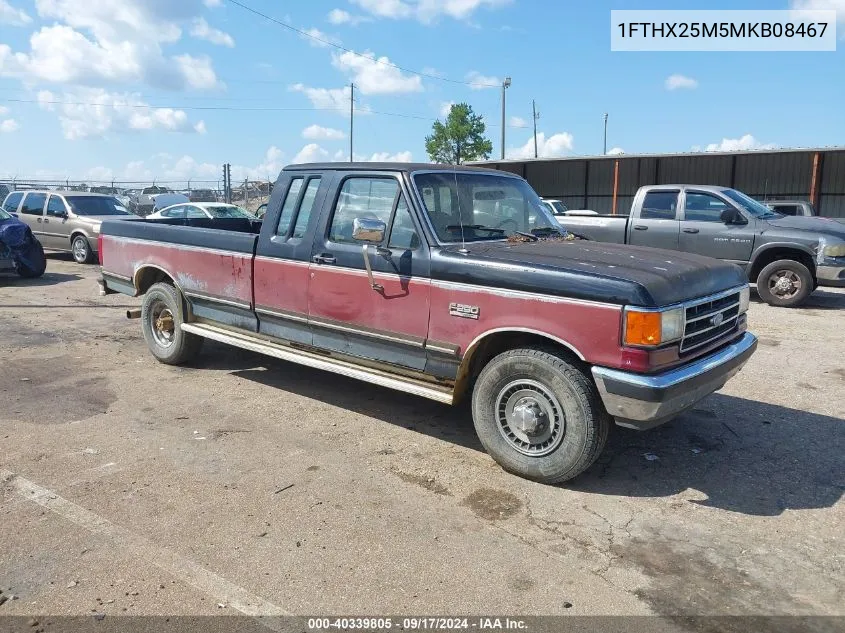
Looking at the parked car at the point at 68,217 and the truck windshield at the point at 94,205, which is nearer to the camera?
the parked car at the point at 68,217

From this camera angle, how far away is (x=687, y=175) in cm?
2803

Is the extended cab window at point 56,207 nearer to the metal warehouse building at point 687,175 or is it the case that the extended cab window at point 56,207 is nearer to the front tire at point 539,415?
the front tire at point 539,415

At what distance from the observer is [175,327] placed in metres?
6.71

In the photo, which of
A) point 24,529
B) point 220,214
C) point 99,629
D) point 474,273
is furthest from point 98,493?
point 220,214

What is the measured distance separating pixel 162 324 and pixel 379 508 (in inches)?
158

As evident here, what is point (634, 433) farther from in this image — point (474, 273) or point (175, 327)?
point (175, 327)

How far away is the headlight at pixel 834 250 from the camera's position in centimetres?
1035

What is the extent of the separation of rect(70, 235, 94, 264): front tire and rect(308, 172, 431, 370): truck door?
12.1m

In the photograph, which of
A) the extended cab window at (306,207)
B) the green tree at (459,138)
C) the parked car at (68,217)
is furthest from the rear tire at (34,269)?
the green tree at (459,138)

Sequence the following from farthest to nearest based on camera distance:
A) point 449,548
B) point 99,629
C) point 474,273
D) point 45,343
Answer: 1. point 45,343
2. point 474,273
3. point 449,548
4. point 99,629

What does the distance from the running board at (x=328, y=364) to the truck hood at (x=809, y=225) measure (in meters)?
8.45

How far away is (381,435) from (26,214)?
587 inches

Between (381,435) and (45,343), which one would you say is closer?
(381,435)

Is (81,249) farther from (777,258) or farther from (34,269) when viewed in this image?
(777,258)
